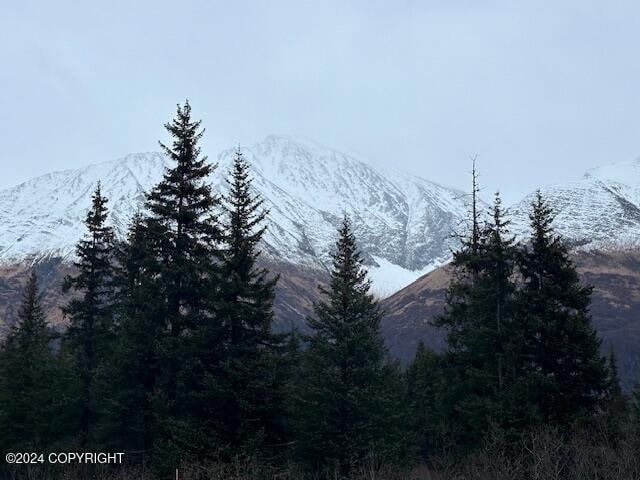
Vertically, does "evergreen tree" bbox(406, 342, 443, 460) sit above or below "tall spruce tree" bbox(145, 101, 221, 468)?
below

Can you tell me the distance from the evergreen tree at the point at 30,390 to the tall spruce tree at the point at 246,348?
1384 centimetres

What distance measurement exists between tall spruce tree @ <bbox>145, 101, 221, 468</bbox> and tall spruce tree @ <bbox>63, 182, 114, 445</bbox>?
18.9 feet

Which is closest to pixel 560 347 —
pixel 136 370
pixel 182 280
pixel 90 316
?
pixel 182 280

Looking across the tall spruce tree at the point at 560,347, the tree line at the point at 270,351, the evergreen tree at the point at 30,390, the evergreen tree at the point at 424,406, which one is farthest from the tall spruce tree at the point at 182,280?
the evergreen tree at the point at 424,406

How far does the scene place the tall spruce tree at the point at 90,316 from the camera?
1352 inches

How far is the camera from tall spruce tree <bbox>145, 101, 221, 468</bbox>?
91.6ft

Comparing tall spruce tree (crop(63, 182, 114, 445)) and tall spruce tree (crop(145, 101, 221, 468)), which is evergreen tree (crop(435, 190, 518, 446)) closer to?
tall spruce tree (crop(145, 101, 221, 468))

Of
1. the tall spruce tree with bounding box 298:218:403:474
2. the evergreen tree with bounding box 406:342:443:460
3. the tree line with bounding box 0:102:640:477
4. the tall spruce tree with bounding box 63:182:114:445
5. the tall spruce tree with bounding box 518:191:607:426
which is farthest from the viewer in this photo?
the evergreen tree with bounding box 406:342:443:460

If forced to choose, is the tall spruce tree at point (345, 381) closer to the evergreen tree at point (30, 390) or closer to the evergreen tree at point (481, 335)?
the evergreen tree at point (481, 335)

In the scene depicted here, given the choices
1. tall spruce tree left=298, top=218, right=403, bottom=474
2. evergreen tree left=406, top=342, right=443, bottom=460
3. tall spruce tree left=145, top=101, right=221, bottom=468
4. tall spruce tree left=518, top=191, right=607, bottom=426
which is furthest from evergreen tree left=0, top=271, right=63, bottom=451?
evergreen tree left=406, top=342, right=443, bottom=460

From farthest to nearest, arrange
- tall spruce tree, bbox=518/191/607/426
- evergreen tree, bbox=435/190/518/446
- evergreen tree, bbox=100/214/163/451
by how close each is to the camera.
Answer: evergreen tree, bbox=435/190/518/446
evergreen tree, bbox=100/214/163/451
tall spruce tree, bbox=518/191/607/426

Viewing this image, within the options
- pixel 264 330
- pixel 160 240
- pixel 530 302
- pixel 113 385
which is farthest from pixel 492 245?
pixel 113 385

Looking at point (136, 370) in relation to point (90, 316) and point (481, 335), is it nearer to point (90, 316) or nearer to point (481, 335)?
point (90, 316)

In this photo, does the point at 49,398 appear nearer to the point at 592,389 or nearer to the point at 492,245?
the point at 492,245
